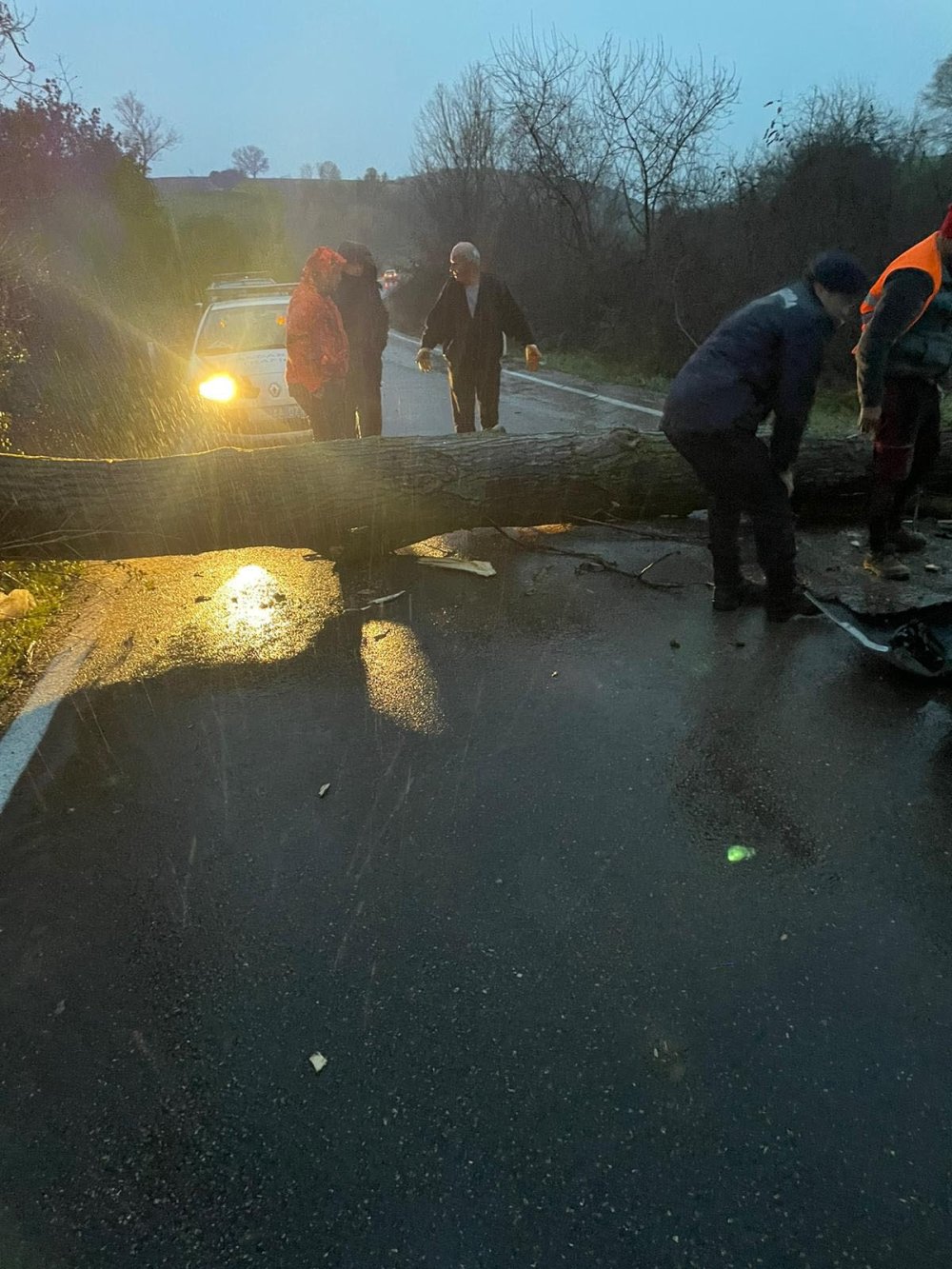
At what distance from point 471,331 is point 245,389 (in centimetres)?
271

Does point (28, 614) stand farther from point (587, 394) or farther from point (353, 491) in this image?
point (587, 394)

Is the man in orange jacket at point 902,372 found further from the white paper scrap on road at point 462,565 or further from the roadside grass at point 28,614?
the roadside grass at point 28,614

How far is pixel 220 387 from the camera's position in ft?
27.1

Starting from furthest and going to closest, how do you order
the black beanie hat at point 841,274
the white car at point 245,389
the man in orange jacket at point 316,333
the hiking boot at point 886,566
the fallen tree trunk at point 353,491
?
the white car at point 245,389
the man in orange jacket at point 316,333
the hiking boot at point 886,566
the fallen tree trunk at point 353,491
the black beanie hat at point 841,274

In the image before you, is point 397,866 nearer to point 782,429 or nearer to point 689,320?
point 782,429

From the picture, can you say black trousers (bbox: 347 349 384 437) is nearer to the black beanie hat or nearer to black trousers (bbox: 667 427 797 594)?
black trousers (bbox: 667 427 797 594)

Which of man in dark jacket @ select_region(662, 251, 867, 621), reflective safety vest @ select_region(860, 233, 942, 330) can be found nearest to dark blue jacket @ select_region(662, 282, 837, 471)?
man in dark jacket @ select_region(662, 251, 867, 621)

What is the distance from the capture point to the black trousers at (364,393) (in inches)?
274

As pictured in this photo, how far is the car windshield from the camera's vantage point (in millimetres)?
8727

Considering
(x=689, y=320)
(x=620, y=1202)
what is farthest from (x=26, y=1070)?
(x=689, y=320)

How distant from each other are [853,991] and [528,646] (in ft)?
7.95

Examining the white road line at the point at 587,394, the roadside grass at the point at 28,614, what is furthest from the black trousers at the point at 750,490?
the white road line at the point at 587,394

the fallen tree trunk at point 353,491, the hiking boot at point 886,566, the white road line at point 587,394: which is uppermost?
the fallen tree trunk at point 353,491

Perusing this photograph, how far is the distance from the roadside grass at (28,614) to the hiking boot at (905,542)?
16.7ft
